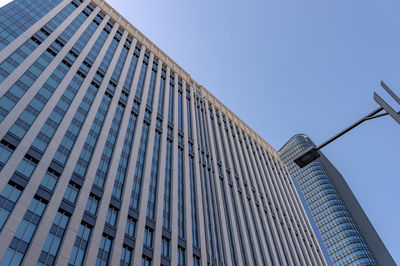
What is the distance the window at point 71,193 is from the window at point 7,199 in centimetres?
516

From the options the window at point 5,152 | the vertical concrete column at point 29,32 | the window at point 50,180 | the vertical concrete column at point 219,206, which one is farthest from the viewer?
the vertical concrete column at point 219,206

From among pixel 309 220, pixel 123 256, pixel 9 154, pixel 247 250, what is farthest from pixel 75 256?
pixel 309 220

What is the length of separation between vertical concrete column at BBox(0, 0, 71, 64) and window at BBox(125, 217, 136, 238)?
25312 millimetres

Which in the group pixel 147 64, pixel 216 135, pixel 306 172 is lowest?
pixel 216 135

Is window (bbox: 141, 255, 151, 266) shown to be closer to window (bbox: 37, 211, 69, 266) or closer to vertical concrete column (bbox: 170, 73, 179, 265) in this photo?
vertical concrete column (bbox: 170, 73, 179, 265)

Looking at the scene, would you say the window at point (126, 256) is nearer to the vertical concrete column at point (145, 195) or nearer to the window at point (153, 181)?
the vertical concrete column at point (145, 195)

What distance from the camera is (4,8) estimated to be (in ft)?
172

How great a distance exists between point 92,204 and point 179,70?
58.4 m

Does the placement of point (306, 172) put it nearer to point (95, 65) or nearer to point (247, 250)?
point (247, 250)

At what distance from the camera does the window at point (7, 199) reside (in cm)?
3195

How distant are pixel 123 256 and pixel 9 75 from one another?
84.4 ft

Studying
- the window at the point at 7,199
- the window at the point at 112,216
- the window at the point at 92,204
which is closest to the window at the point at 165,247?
the window at the point at 112,216

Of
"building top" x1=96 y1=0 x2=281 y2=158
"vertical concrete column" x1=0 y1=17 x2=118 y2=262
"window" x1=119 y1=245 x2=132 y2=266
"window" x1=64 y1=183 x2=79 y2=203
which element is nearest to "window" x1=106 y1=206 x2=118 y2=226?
"window" x1=119 y1=245 x2=132 y2=266

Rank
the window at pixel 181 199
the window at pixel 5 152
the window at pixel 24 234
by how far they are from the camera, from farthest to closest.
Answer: the window at pixel 181 199, the window at pixel 5 152, the window at pixel 24 234
